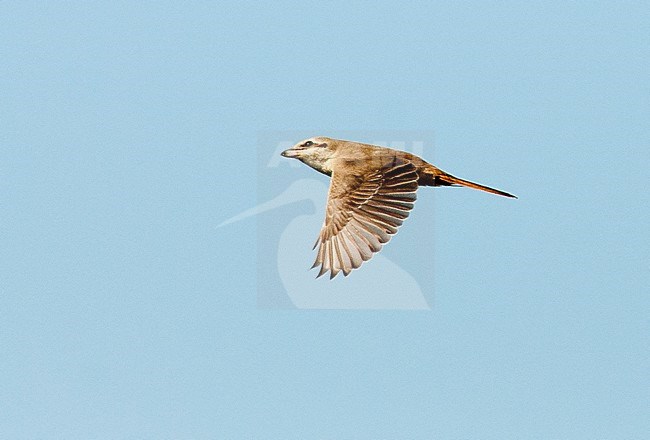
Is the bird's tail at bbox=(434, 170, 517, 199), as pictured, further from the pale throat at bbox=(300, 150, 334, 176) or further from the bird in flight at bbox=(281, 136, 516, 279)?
the pale throat at bbox=(300, 150, 334, 176)

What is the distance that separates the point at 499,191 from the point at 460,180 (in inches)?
18.8

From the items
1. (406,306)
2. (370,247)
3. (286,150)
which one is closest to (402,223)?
(370,247)

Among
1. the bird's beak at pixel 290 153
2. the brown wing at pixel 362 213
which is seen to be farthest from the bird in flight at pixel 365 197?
the bird's beak at pixel 290 153

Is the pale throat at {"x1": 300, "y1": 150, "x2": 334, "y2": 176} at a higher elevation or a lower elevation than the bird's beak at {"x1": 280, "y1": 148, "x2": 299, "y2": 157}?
lower

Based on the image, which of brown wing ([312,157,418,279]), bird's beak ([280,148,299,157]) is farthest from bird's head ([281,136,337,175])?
brown wing ([312,157,418,279])

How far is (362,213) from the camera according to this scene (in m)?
12.8

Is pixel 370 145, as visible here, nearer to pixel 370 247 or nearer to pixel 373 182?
pixel 373 182

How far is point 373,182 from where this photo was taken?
42.9ft

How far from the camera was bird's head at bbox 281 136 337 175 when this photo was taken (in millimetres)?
14055

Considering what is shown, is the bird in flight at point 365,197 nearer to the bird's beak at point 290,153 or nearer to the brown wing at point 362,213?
the brown wing at point 362,213

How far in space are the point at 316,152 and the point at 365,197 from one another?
1.44 meters

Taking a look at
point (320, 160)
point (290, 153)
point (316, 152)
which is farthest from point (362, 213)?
point (290, 153)

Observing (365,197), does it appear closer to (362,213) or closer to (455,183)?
(362,213)

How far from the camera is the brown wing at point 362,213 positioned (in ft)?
41.2
